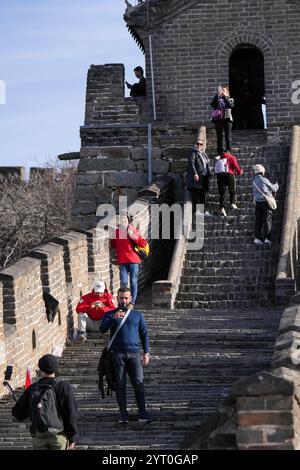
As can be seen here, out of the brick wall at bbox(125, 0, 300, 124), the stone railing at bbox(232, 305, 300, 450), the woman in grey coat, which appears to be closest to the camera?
the stone railing at bbox(232, 305, 300, 450)

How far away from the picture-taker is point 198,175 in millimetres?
25781

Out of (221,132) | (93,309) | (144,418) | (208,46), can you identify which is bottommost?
(144,418)

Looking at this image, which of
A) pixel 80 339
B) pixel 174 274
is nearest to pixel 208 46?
pixel 174 274

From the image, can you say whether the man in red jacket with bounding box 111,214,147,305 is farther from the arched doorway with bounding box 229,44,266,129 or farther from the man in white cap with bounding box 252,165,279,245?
the arched doorway with bounding box 229,44,266,129

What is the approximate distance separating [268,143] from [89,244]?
8.94 m

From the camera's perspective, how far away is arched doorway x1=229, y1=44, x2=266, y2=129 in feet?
111

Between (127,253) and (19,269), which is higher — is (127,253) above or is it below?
below

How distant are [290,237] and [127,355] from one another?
9.34 metres

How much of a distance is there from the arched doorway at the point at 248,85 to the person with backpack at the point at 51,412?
22.1 m

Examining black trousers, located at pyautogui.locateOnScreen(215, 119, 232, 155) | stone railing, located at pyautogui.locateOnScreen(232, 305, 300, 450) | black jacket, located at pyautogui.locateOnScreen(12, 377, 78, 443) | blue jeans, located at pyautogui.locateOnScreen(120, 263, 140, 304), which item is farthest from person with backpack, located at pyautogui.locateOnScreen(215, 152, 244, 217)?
stone railing, located at pyautogui.locateOnScreen(232, 305, 300, 450)

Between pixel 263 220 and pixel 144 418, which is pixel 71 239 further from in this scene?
pixel 144 418

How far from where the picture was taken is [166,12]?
31359 mm

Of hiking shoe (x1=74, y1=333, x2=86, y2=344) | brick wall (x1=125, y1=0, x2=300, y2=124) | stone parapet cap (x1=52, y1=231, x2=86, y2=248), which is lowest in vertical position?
hiking shoe (x1=74, y1=333, x2=86, y2=344)
